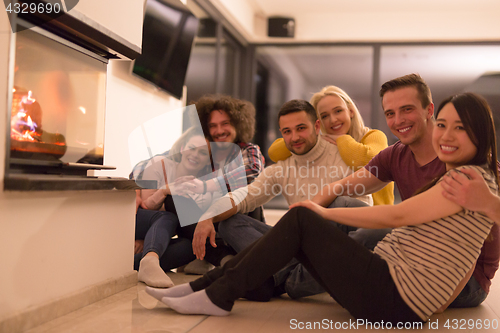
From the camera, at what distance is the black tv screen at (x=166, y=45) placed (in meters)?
3.29

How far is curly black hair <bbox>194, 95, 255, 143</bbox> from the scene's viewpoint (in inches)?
106

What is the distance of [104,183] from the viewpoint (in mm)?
1743

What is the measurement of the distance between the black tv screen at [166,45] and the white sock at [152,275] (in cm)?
169

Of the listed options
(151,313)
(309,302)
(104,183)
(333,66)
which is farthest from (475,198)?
(333,66)

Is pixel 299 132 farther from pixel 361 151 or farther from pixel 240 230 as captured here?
pixel 240 230

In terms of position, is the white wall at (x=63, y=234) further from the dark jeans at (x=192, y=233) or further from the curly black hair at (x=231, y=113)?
the curly black hair at (x=231, y=113)

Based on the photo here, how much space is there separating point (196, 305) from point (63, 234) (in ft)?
1.74

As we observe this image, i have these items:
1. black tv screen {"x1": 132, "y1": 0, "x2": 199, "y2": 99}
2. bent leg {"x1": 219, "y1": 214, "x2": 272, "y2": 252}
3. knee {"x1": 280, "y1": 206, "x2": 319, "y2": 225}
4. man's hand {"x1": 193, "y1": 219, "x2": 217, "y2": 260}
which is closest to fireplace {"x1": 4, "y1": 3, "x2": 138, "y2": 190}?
man's hand {"x1": 193, "y1": 219, "x2": 217, "y2": 260}

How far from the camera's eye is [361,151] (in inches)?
85.7

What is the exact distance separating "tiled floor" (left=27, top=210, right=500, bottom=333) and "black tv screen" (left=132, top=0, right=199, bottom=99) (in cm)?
204

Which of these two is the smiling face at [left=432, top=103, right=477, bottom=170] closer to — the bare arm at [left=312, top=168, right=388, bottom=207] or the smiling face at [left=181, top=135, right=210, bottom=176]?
the bare arm at [left=312, top=168, right=388, bottom=207]

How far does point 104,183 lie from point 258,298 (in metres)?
0.77

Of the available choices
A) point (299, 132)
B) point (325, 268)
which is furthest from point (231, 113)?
point (325, 268)

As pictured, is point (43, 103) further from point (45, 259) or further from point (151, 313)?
point (151, 313)
